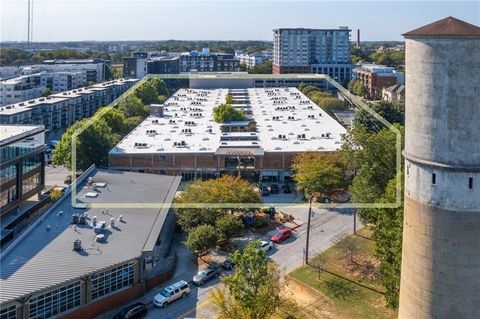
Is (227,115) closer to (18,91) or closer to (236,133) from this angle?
(236,133)

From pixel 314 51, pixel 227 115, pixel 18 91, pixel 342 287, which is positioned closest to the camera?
pixel 342 287

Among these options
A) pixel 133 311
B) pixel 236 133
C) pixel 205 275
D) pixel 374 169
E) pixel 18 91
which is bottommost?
pixel 133 311

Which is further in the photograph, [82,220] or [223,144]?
[223,144]

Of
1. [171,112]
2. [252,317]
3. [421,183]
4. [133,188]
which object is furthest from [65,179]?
[421,183]

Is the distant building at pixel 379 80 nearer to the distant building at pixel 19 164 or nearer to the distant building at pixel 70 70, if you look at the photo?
the distant building at pixel 70 70

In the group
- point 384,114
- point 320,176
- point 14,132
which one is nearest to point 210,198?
point 320,176

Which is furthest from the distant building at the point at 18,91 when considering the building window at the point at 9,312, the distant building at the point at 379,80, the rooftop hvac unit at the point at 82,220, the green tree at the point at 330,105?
the building window at the point at 9,312

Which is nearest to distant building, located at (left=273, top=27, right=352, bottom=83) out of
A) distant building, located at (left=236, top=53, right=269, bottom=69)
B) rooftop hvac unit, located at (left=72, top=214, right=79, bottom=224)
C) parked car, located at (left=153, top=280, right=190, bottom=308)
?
distant building, located at (left=236, top=53, right=269, bottom=69)
